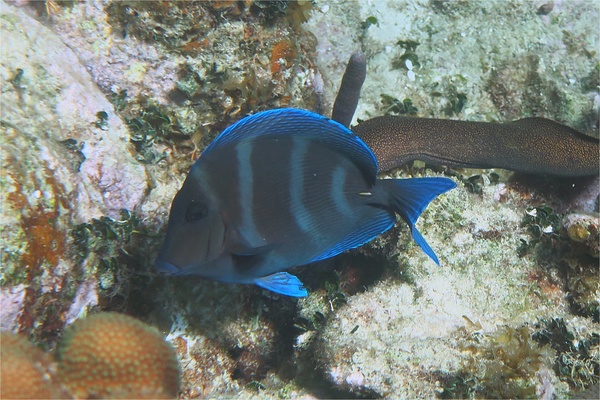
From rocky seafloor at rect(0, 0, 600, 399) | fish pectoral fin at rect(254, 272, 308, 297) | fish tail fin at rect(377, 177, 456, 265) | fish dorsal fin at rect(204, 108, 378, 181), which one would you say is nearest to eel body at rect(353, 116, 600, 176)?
rocky seafloor at rect(0, 0, 600, 399)

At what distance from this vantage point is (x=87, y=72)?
3.40 meters

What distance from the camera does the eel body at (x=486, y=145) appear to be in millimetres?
3984

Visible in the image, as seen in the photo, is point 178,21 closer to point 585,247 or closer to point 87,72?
point 87,72

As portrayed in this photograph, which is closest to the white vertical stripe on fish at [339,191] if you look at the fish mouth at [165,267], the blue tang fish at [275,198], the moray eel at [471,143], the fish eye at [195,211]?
the blue tang fish at [275,198]

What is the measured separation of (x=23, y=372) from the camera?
179cm

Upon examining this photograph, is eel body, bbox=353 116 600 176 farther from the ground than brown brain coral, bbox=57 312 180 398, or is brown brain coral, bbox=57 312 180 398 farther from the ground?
eel body, bbox=353 116 600 176

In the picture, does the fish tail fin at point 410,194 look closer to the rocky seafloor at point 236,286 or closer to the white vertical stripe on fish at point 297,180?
the white vertical stripe on fish at point 297,180

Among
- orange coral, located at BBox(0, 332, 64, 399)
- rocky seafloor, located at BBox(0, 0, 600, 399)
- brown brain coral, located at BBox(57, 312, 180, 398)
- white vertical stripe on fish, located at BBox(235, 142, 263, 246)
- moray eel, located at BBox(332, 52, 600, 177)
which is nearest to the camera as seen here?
orange coral, located at BBox(0, 332, 64, 399)

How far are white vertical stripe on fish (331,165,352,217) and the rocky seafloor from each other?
1.29 metres

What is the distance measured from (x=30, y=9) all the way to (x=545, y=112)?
5.28m

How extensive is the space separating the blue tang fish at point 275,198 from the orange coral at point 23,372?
26.8 inches

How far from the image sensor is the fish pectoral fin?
2.17m

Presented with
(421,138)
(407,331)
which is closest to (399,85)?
(421,138)

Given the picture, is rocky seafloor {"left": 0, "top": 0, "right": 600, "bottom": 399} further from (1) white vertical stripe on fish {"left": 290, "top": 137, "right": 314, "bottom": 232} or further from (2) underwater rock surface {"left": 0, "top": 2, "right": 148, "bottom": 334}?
(1) white vertical stripe on fish {"left": 290, "top": 137, "right": 314, "bottom": 232}
